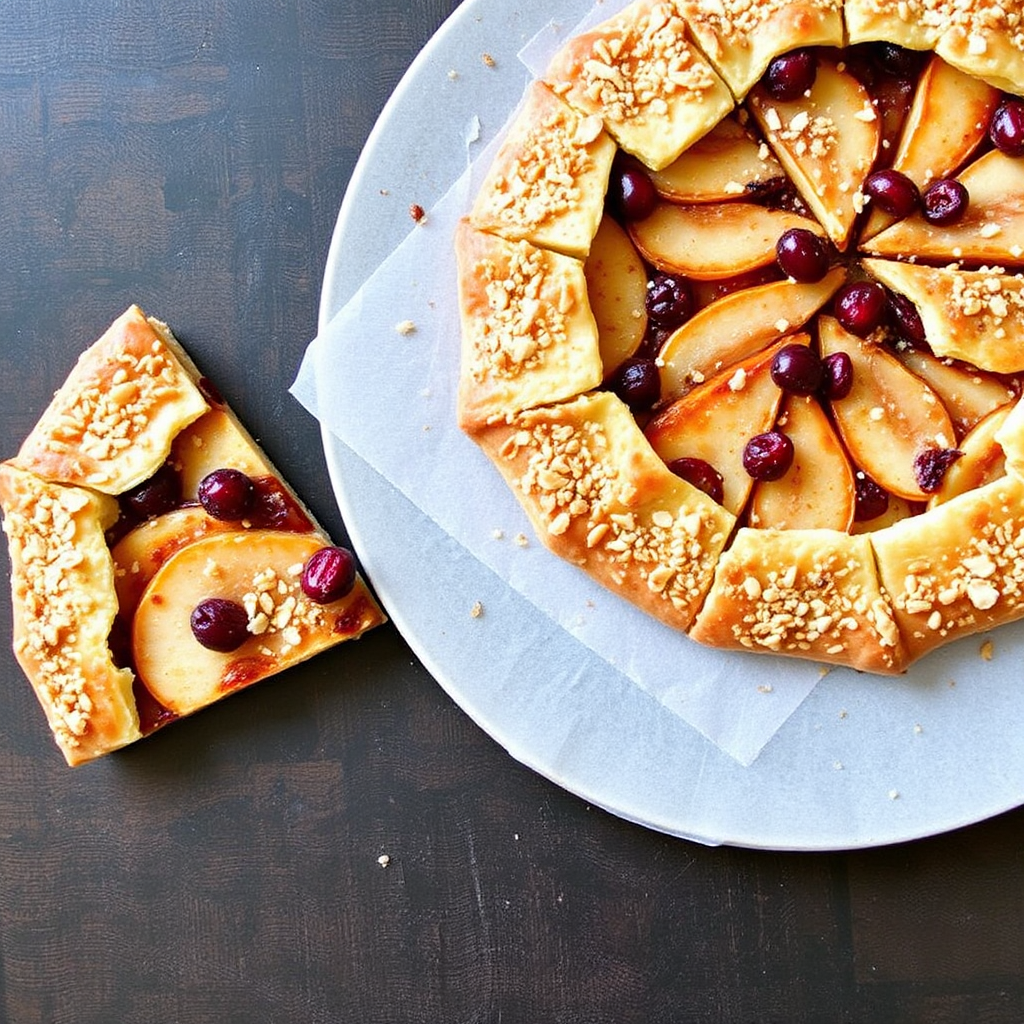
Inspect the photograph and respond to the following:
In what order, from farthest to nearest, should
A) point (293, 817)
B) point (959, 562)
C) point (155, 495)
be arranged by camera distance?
point (293, 817), point (155, 495), point (959, 562)

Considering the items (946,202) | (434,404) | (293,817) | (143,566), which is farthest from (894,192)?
(293,817)

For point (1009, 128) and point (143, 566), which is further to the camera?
point (143, 566)

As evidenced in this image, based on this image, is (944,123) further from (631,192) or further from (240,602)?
(240,602)

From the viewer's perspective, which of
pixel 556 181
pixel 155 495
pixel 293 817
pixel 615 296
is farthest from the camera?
pixel 293 817

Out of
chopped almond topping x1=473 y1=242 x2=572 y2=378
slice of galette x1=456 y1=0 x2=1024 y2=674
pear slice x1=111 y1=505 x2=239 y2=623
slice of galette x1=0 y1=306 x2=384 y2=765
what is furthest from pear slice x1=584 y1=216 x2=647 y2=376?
pear slice x1=111 y1=505 x2=239 y2=623

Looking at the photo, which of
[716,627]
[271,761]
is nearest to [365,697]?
[271,761]
